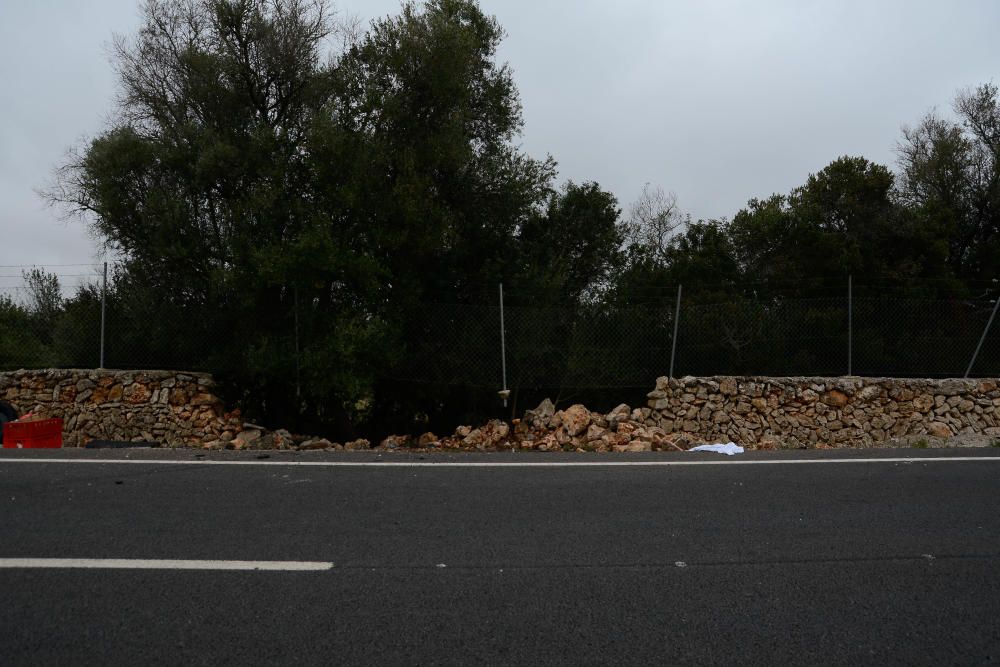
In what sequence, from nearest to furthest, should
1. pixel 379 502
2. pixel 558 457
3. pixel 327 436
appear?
pixel 379 502 → pixel 558 457 → pixel 327 436

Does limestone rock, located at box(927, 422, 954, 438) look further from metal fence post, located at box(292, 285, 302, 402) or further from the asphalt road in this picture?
metal fence post, located at box(292, 285, 302, 402)

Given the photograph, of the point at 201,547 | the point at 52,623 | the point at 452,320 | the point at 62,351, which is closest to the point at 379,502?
the point at 201,547

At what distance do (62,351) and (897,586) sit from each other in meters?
13.1

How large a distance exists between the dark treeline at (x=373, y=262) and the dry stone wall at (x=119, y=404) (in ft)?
1.16

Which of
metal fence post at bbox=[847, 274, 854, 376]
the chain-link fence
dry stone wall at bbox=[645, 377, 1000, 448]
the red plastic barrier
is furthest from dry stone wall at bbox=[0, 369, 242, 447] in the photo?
metal fence post at bbox=[847, 274, 854, 376]

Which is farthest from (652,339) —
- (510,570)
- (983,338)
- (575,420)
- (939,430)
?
(510,570)

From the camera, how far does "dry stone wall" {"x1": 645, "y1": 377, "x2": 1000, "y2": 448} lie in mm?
12438

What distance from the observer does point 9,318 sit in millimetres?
12938

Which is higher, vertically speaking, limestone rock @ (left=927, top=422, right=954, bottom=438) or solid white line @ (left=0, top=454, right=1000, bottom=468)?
solid white line @ (left=0, top=454, right=1000, bottom=468)

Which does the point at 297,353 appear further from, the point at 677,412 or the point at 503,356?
the point at 677,412

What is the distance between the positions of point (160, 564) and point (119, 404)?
9.80 metres

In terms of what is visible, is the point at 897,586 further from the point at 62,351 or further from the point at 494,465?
the point at 62,351

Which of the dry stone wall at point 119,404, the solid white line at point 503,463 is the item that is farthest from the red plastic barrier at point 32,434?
the dry stone wall at point 119,404

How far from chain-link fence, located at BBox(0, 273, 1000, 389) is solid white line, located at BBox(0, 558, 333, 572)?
7.98 meters
